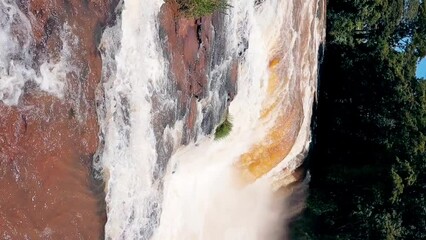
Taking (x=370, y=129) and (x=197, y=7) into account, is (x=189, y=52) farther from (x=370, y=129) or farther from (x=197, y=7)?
(x=370, y=129)

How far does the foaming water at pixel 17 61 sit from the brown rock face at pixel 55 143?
0.09 metres

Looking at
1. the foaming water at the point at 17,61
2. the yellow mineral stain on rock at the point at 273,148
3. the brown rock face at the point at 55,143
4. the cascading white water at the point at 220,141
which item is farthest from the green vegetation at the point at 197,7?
the yellow mineral stain on rock at the point at 273,148

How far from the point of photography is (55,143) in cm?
709

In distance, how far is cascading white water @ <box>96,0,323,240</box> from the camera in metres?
8.48

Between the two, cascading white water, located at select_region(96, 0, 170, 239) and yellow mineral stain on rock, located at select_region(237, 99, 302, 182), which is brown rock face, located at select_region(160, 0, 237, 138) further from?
yellow mineral stain on rock, located at select_region(237, 99, 302, 182)

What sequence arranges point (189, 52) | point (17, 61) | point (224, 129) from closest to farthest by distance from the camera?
point (17, 61) → point (189, 52) → point (224, 129)

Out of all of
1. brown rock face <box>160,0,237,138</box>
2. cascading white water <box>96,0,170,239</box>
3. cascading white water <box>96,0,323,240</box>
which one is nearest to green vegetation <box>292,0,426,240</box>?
cascading white water <box>96,0,323,240</box>

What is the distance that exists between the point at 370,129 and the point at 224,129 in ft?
18.8

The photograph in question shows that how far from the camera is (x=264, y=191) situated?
17141 millimetres

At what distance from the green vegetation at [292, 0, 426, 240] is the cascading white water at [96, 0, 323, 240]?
1021 millimetres

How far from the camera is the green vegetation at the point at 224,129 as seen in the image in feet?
40.3

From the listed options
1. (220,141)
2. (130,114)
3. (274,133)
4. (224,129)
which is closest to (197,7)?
(130,114)

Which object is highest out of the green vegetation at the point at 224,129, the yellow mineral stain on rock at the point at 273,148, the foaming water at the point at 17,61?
the foaming water at the point at 17,61

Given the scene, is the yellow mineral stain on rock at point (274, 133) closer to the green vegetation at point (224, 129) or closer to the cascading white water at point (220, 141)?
the cascading white water at point (220, 141)
